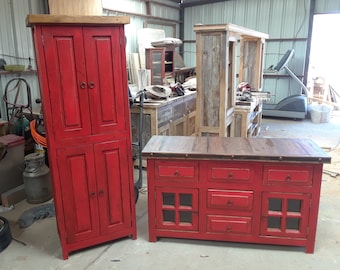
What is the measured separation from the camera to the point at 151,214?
2402mm

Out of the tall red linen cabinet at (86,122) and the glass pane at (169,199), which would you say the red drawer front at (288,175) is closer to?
the glass pane at (169,199)

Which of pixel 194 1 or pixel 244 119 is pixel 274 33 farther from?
pixel 244 119

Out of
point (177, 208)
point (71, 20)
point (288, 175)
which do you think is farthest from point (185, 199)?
point (71, 20)

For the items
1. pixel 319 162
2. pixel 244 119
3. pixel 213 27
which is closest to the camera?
pixel 319 162

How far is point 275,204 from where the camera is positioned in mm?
2266

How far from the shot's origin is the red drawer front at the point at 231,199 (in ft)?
7.40

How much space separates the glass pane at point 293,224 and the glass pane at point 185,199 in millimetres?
753

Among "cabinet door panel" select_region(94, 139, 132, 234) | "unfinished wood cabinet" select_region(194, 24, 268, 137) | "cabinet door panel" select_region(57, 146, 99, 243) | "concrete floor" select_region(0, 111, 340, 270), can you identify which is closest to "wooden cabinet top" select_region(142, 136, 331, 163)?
"cabinet door panel" select_region(94, 139, 132, 234)

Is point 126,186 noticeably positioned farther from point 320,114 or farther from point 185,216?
point 320,114

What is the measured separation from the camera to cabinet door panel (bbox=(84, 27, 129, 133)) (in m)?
2.04

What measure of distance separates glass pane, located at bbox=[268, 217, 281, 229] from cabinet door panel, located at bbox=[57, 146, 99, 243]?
52.2 inches

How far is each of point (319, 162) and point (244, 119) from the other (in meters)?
2.21

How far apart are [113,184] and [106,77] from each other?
0.81 metres

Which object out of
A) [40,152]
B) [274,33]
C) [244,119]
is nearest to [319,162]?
[244,119]
